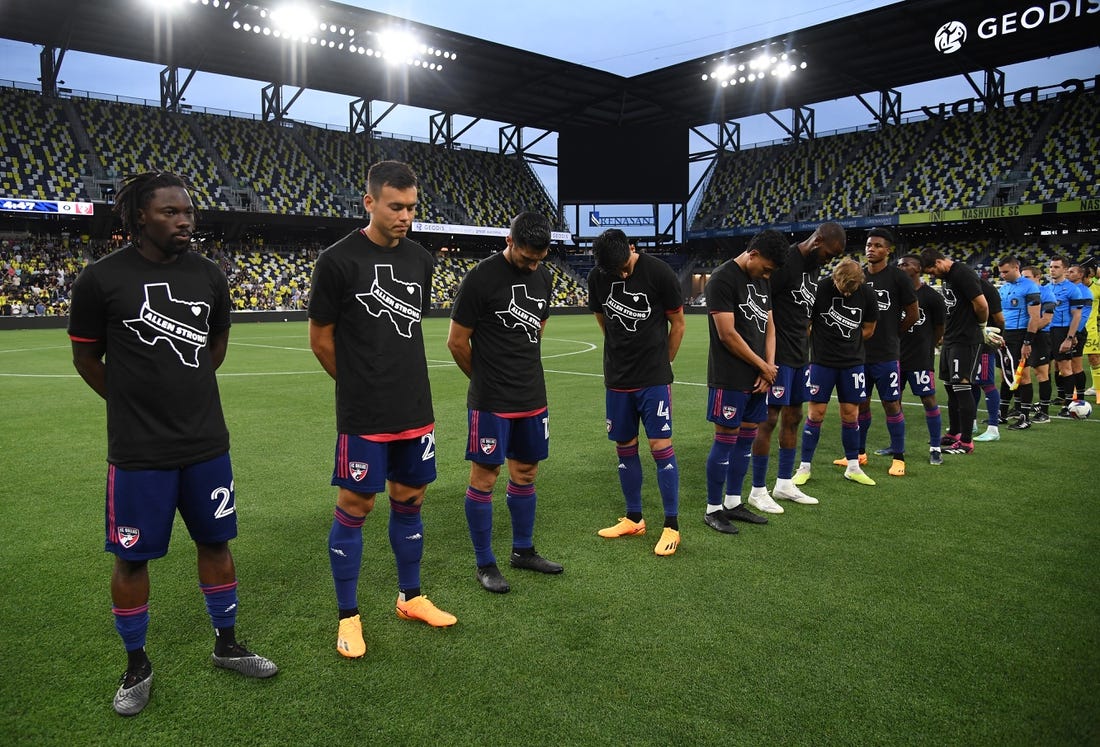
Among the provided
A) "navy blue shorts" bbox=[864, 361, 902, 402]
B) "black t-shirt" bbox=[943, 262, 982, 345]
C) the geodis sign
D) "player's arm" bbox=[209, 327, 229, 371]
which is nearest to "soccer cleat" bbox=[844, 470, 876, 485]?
"navy blue shorts" bbox=[864, 361, 902, 402]

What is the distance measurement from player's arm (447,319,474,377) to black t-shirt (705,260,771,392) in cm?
184

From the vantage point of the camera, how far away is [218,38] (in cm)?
3347

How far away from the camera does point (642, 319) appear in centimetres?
491

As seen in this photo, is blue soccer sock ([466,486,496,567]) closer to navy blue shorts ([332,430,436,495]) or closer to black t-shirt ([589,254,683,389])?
navy blue shorts ([332,430,436,495])

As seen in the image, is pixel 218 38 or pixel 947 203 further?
pixel 947 203

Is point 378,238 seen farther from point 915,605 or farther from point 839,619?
point 915,605

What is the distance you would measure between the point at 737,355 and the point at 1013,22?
34.2m

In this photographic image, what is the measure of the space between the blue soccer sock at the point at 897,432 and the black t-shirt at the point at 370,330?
5129 mm

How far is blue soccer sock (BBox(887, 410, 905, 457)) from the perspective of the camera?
273 inches

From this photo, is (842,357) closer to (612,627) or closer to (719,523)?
(719,523)

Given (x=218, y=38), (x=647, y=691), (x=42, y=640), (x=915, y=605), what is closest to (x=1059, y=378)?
(x=915, y=605)

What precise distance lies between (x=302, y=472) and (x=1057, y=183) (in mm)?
41095

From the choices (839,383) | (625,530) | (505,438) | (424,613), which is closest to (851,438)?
(839,383)

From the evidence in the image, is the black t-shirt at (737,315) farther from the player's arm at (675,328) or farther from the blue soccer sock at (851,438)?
the blue soccer sock at (851,438)
